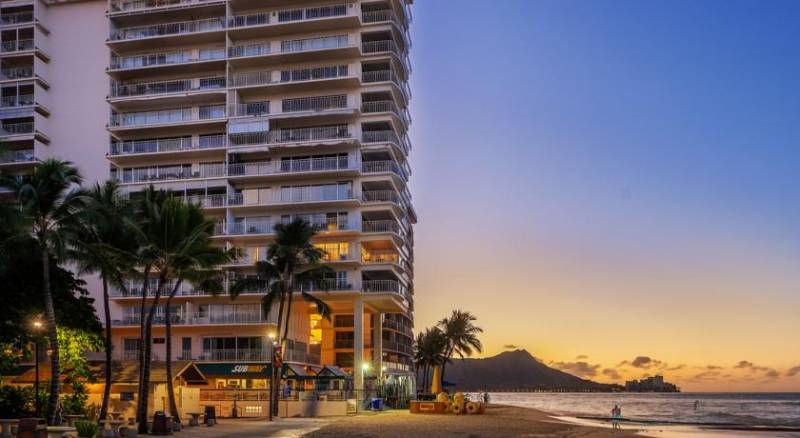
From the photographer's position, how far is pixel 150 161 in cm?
7475

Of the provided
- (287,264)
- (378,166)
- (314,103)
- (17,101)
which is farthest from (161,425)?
(17,101)

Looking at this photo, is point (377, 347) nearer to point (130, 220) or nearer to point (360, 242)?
point (360, 242)

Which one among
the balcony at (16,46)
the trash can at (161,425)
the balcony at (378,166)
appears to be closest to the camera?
the trash can at (161,425)

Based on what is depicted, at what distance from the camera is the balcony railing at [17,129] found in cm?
7712

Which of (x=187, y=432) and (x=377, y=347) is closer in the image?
(x=187, y=432)

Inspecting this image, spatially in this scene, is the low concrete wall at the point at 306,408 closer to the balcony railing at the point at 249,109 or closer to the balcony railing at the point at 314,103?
the balcony railing at the point at 314,103

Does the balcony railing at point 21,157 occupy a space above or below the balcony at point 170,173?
above

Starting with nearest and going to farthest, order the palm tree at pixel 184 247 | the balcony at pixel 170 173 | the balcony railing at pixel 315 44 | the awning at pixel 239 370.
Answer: the palm tree at pixel 184 247
the awning at pixel 239 370
the balcony railing at pixel 315 44
the balcony at pixel 170 173

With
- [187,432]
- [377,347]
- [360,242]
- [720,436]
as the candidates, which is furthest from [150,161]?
[720,436]

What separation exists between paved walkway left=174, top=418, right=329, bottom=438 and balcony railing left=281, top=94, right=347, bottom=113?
3224 cm

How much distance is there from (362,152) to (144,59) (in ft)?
72.8

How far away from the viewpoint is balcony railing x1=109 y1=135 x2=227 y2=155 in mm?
73438

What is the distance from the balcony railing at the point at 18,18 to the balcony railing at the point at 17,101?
728cm

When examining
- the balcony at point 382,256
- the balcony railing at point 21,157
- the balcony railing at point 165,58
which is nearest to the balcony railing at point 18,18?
the balcony railing at point 165,58
